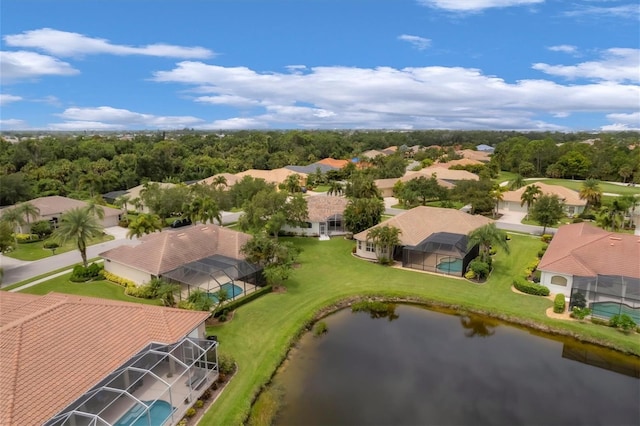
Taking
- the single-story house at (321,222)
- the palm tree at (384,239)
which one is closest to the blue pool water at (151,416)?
the palm tree at (384,239)

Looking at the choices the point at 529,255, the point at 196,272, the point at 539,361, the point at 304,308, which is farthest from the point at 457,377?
the point at 529,255

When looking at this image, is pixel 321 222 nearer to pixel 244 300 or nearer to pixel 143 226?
pixel 143 226

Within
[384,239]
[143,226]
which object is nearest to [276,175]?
[143,226]

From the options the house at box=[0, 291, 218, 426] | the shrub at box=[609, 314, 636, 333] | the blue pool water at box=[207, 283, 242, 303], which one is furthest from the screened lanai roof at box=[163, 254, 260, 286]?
the shrub at box=[609, 314, 636, 333]

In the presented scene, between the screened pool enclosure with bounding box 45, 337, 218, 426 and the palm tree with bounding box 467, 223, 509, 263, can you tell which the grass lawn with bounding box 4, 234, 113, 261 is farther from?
the palm tree with bounding box 467, 223, 509, 263

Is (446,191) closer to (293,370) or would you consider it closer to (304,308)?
(304,308)

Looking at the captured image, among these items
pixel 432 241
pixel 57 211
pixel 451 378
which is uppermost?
pixel 57 211
